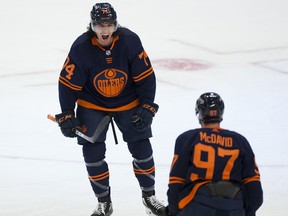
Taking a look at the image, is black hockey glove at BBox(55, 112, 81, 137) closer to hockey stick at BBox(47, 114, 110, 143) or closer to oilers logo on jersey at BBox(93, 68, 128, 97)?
hockey stick at BBox(47, 114, 110, 143)

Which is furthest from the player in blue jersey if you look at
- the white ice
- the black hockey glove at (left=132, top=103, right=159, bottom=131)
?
the white ice

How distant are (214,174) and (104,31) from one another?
3.93 ft

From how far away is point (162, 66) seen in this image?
22.9 ft

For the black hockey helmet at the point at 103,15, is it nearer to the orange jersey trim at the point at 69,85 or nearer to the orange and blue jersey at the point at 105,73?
the orange and blue jersey at the point at 105,73

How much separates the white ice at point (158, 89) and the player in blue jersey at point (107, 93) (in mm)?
263

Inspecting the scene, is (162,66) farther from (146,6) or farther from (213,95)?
(213,95)

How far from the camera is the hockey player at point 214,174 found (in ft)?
9.82

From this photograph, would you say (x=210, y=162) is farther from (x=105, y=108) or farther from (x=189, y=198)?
(x=105, y=108)

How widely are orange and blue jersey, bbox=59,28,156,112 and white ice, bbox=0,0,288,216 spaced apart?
0.61m

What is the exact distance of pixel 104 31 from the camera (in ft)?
12.9

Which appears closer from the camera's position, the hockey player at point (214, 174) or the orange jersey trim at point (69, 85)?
the hockey player at point (214, 174)

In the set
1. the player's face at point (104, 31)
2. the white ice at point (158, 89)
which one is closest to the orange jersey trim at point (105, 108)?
the player's face at point (104, 31)

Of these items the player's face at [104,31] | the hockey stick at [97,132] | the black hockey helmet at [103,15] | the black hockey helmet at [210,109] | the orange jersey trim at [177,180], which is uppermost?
the black hockey helmet at [103,15]

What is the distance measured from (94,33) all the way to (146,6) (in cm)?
511
